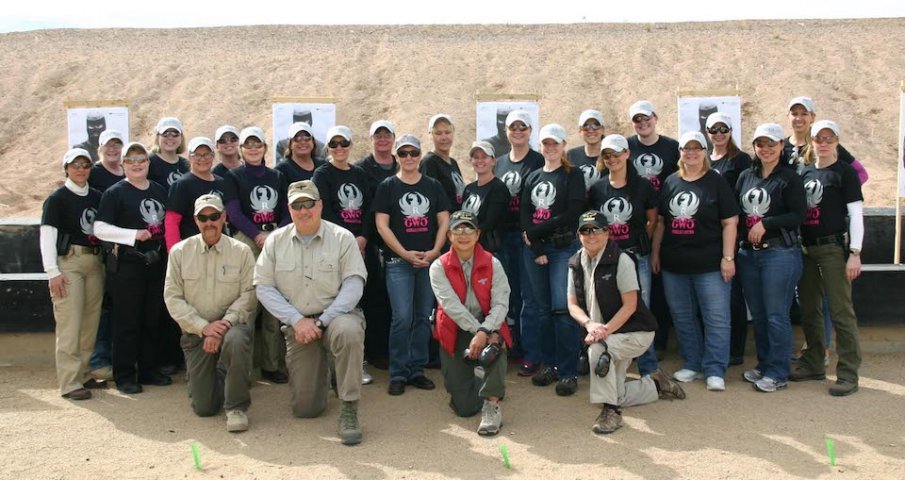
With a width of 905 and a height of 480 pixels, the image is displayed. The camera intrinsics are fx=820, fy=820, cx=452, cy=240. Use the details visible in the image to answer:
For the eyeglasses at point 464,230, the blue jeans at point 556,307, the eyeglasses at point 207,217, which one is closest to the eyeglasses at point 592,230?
the blue jeans at point 556,307

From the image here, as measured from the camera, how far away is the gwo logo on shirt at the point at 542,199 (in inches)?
249

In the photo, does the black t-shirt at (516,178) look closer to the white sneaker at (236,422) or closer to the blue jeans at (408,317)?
the blue jeans at (408,317)

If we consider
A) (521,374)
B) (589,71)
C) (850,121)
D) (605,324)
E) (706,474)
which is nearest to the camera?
(706,474)

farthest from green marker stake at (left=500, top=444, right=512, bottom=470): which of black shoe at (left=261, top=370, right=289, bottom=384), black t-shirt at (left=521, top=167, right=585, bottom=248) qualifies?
black shoe at (left=261, top=370, right=289, bottom=384)

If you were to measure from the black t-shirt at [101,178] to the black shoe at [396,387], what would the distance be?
287 cm

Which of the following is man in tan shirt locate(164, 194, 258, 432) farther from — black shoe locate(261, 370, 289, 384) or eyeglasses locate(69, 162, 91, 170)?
eyeglasses locate(69, 162, 91, 170)

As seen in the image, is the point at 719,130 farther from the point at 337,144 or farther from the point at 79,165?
the point at 79,165

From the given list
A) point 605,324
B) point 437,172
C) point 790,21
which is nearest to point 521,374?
point 605,324

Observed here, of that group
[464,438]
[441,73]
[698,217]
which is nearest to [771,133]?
[698,217]

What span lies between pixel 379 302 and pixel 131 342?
6.78 feet

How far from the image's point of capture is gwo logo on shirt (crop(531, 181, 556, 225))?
632cm

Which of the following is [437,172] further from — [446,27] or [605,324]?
[446,27]

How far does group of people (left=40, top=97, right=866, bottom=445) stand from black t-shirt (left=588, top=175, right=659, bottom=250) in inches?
0.6

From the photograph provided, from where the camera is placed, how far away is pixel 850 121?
23984 millimetres
